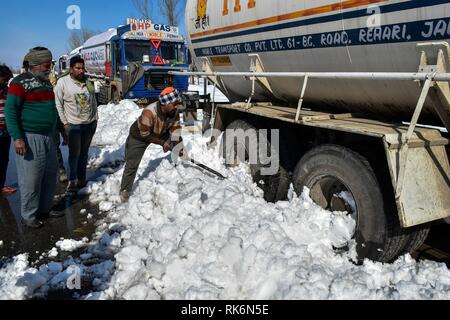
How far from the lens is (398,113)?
10.8 ft

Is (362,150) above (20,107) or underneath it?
underneath

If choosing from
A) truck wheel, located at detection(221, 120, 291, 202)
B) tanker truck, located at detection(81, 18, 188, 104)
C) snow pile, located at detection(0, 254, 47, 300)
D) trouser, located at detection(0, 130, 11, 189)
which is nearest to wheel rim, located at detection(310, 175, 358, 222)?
truck wheel, located at detection(221, 120, 291, 202)

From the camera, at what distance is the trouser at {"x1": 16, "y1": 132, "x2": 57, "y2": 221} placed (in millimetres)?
4043

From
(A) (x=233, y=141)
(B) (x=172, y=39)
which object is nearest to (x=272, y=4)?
(A) (x=233, y=141)

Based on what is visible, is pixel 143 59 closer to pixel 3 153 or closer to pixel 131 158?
pixel 3 153

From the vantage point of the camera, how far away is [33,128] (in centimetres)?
400

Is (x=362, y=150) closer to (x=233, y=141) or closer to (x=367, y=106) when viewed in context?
(x=367, y=106)

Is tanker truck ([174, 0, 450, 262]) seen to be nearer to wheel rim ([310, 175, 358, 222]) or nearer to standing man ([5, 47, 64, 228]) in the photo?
wheel rim ([310, 175, 358, 222])

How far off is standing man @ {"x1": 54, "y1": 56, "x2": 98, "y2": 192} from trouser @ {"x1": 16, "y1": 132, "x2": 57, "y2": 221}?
86cm
